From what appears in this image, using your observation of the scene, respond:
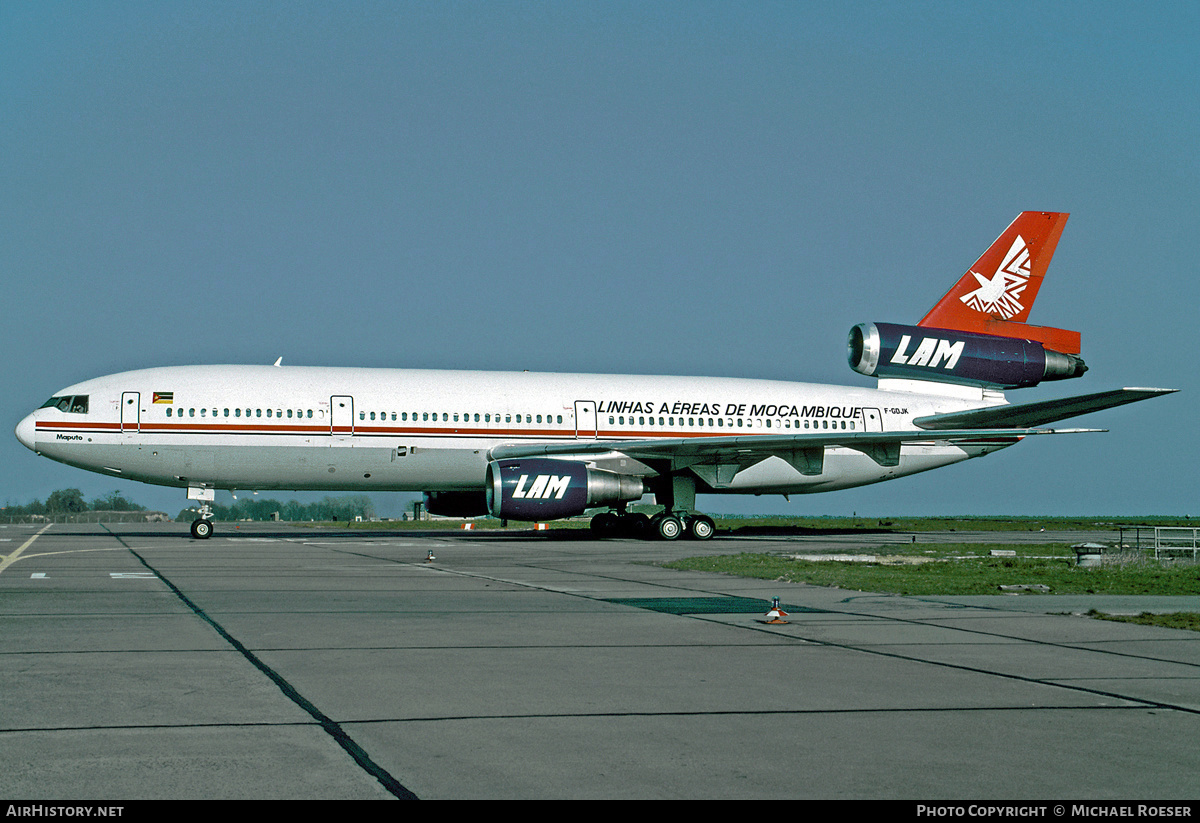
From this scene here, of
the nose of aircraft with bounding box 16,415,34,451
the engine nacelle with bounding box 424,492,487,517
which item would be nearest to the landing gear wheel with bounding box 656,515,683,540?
the engine nacelle with bounding box 424,492,487,517

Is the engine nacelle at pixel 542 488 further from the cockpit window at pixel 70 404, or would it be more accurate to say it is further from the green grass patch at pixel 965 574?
the cockpit window at pixel 70 404

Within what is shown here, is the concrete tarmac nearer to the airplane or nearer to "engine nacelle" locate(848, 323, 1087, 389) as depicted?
the airplane

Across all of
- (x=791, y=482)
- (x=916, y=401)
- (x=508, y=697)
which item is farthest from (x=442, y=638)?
(x=916, y=401)

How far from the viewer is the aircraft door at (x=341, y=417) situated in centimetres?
2770

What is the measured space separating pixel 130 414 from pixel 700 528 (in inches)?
570

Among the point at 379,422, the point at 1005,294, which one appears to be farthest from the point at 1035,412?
the point at 379,422

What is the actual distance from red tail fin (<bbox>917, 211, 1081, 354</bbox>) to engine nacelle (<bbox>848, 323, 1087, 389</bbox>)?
0.44 m

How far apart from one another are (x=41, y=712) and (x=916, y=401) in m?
29.8

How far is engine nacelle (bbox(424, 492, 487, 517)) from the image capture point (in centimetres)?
3178

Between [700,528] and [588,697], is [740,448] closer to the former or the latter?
[700,528]

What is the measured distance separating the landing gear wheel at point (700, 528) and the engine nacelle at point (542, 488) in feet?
10.8

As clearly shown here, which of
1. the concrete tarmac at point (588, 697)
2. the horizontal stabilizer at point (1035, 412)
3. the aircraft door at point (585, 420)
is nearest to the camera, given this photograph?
the concrete tarmac at point (588, 697)

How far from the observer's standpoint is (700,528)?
29.7 meters

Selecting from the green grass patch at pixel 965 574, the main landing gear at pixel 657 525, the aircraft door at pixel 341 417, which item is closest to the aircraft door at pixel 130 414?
the aircraft door at pixel 341 417
